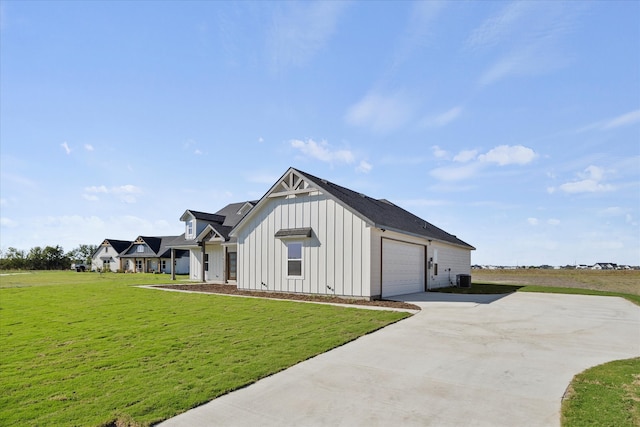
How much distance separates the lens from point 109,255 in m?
55.6

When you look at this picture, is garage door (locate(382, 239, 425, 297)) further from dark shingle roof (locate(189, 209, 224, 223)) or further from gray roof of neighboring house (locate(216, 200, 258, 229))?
dark shingle roof (locate(189, 209, 224, 223))

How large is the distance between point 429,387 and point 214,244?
2271 cm

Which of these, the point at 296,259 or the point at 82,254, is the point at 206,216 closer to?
the point at 296,259

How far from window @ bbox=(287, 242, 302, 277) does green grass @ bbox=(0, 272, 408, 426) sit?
4.07 metres

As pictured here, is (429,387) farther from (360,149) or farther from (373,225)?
(360,149)

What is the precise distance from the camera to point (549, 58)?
12227 mm

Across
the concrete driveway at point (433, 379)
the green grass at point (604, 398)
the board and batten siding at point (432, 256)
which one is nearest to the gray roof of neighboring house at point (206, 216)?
the board and batten siding at point (432, 256)

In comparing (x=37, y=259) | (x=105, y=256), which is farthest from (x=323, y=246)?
(x=37, y=259)

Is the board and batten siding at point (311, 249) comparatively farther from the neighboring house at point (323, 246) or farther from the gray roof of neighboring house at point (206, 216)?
the gray roof of neighboring house at point (206, 216)

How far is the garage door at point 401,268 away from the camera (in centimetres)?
1598

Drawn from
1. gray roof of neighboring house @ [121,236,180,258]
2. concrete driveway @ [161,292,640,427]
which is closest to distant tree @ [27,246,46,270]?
gray roof of neighboring house @ [121,236,180,258]

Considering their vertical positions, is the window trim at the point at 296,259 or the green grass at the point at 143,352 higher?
the window trim at the point at 296,259

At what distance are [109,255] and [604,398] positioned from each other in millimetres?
63212

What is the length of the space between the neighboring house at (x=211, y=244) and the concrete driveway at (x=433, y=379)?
16.9m
